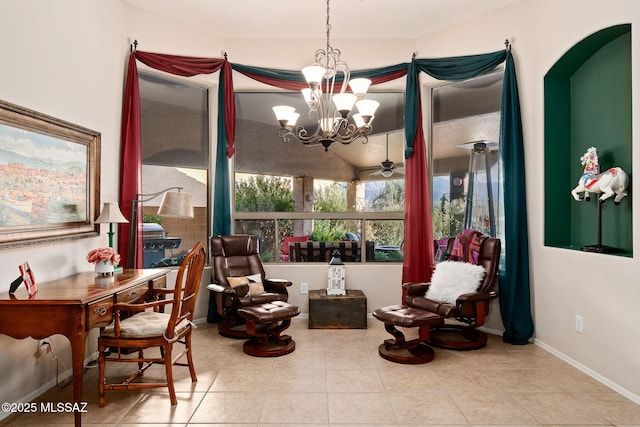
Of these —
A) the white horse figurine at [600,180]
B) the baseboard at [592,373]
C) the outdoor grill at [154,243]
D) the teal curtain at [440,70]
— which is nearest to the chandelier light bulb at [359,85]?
the teal curtain at [440,70]

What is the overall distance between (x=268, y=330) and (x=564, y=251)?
8.56 feet

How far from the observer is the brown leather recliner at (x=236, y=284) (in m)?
4.04

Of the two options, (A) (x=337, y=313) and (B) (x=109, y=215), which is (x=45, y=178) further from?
(A) (x=337, y=313)

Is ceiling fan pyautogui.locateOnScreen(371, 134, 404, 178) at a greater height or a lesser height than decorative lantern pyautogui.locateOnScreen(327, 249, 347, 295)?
greater

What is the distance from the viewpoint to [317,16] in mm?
4402

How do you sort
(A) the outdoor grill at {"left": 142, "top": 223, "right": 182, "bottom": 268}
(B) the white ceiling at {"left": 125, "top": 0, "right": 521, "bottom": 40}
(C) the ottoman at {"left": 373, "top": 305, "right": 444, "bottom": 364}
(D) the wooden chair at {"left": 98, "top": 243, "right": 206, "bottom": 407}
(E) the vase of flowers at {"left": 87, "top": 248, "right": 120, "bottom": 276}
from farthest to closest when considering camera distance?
(A) the outdoor grill at {"left": 142, "top": 223, "right": 182, "bottom": 268} < (B) the white ceiling at {"left": 125, "top": 0, "right": 521, "bottom": 40} < (C) the ottoman at {"left": 373, "top": 305, "right": 444, "bottom": 364} < (E) the vase of flowers at {"left": 87, "top": 248, "right": 120, "bottom": 276} < (D) the wooden chair at {"left": 98, "top": 243, "right": 206, "bottom": 407}

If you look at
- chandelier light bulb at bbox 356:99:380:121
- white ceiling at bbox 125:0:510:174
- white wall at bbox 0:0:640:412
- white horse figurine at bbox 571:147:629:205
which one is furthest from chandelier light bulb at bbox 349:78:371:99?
white horse figurine at bbox 571:147:629:205

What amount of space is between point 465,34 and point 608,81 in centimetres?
159

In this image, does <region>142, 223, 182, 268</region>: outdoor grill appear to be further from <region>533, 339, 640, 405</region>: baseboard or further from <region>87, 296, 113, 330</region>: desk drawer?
<region>533, 339, 640, 405</region>: baseboard

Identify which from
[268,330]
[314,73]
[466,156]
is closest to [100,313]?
[268,330]

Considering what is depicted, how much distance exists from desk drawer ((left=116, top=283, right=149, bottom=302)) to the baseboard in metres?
3.38

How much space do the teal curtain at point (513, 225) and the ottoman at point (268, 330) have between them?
6.63 feet

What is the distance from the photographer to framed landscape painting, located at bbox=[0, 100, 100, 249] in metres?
2.58

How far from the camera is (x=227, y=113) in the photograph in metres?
4.71
